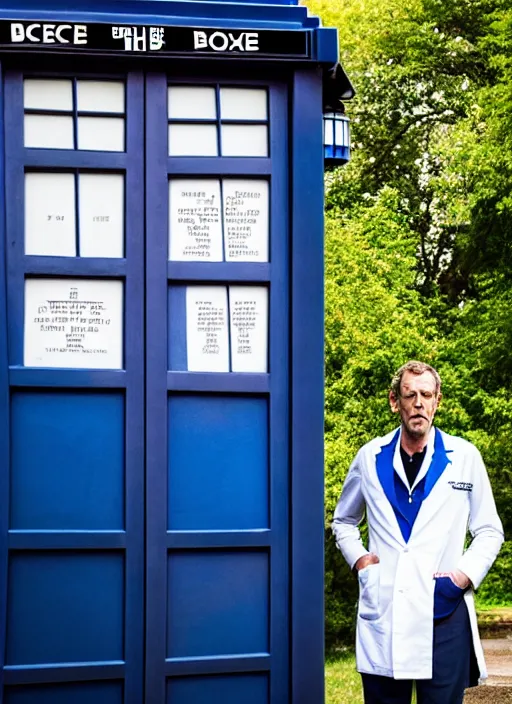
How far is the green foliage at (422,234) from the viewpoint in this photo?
14889mm

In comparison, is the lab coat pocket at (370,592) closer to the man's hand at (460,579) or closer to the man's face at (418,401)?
the man's hand at (460,579)

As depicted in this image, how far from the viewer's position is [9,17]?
4.55 metres

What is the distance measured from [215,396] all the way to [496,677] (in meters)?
7.99

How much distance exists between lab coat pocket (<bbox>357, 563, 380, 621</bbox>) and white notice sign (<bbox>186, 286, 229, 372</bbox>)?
3.13 feet

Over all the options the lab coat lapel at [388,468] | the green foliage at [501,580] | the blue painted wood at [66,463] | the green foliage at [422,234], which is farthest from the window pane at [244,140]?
the green foliage at [501,580]

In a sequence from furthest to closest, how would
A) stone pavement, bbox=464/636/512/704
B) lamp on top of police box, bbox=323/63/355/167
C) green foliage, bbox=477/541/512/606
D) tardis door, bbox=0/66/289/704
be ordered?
green foliage, bbox=477/541/512/606, stone pavement, bbox=464/636/512/704, lamp on top of police box, bbox=323/63/355/167, tardis door, bbox=0/66/289/704

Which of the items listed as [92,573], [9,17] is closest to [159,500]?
[92,573]

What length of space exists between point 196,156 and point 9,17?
2.91ft

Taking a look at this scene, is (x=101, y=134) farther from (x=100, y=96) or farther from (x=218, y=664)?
(x=218, y=664)

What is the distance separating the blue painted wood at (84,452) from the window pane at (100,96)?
0.26 meters

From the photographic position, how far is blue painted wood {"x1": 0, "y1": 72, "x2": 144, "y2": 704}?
4.50 meters

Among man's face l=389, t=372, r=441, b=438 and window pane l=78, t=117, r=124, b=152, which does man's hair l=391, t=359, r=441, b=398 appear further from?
window pane l=78, t=117, r=124, b=152

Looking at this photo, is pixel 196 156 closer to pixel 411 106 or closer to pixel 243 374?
pixel 243 374

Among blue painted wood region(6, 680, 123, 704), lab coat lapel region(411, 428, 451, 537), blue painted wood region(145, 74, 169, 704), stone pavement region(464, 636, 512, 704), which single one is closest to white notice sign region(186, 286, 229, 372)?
blue painted wood region(145, 74, 169, 704)
